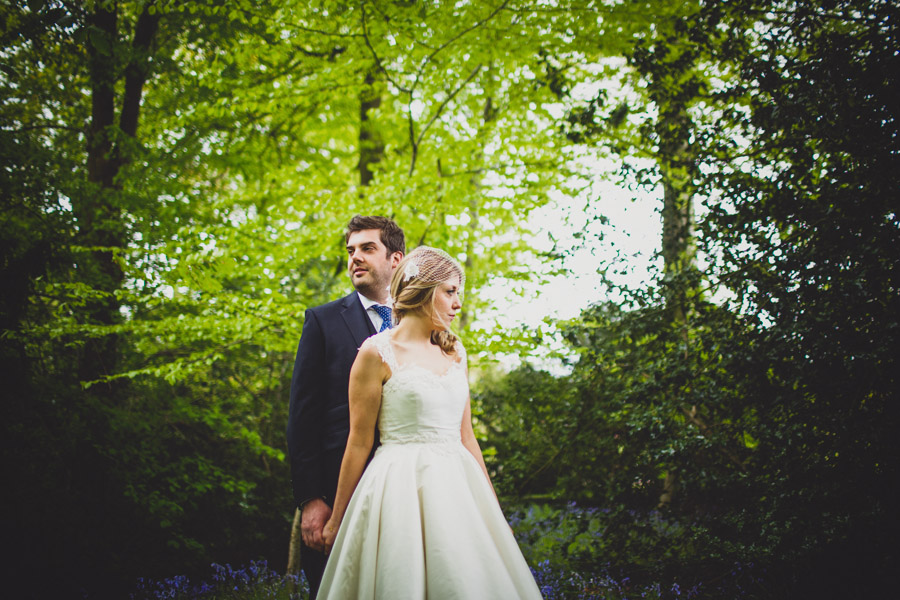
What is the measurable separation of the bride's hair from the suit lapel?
286 millimetres

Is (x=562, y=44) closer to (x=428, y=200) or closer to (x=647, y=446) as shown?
(x=428, y=200)

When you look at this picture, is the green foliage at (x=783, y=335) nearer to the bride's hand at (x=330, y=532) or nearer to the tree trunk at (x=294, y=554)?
the bride's hand at (x=330, y=532)

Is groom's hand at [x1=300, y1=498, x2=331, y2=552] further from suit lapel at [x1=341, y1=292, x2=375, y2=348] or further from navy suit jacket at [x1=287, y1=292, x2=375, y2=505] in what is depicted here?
suit lapel at [x1=341, y1=292, x2=375, y2=348]

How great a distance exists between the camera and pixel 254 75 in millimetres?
5656

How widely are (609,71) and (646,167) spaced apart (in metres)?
1.78

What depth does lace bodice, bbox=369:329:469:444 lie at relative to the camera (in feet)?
6.97

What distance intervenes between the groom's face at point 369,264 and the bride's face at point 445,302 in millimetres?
537

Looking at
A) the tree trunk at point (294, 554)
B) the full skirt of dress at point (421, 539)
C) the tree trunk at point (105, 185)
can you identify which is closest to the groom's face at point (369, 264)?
the full skirt of dress at point (421, 539)

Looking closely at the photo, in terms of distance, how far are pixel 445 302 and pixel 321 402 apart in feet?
2.52

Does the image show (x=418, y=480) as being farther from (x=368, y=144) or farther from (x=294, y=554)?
(x=368, y=144)

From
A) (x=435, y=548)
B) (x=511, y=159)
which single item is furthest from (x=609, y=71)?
(x=435, y=548)

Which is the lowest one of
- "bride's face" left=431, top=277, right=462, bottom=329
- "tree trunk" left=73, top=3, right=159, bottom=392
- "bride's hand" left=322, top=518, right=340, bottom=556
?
"bride's hand" left=322, top=518, right=340, bottom=556

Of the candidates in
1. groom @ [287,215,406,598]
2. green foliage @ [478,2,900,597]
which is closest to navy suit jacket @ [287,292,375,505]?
groom @ [287,215,406,598]

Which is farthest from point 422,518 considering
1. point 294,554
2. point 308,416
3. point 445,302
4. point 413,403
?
point 294,554
